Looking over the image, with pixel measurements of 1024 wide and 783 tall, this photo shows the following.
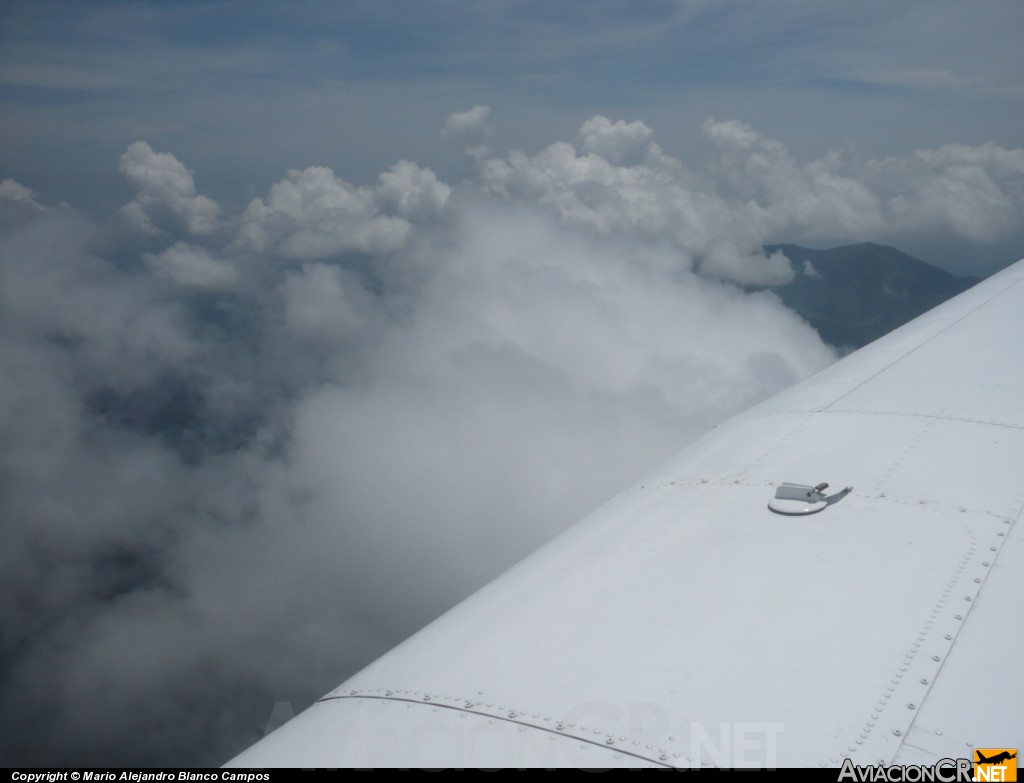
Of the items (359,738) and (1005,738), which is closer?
(1005,738)

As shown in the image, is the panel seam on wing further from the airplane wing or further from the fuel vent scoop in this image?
the fuel vent scoop

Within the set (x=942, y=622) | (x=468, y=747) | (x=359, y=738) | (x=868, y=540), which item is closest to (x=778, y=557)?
(x=868, y=540)

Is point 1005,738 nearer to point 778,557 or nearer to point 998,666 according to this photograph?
point 998,666

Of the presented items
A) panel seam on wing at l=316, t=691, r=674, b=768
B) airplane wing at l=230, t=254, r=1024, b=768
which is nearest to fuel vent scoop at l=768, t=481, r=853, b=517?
airplane wing at l=230, t=254, r=1024, b=768

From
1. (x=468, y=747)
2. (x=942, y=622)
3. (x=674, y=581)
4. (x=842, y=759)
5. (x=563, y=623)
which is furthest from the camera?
(x=674, y=581)

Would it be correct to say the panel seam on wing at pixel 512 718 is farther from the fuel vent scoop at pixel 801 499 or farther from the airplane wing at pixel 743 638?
the fuel vent scoop at pixel 801 499

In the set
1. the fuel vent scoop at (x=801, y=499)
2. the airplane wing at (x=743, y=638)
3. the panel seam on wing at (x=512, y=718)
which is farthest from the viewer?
the fuel vent scoop at (x=801, y=499)

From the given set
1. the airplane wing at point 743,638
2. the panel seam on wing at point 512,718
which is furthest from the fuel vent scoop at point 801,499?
the panel seam on wing at point 512,718

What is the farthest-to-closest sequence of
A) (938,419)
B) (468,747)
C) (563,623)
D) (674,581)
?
(938,419), (674,581), (563,623), (468,747)

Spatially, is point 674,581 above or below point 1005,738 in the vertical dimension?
above
